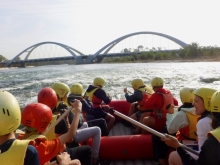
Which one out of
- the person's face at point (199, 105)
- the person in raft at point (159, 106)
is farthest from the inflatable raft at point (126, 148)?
the person's face at point (199, 105)

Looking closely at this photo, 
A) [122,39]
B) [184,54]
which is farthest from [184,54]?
[122,39]

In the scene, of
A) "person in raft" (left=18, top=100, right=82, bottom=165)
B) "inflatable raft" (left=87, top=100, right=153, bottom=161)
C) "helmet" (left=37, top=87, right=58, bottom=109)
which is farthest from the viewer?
"inflatable raft" (left=87, top=100, right=153, bottom=161)

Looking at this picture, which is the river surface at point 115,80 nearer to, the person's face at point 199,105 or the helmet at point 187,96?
the helmet at point 187,96

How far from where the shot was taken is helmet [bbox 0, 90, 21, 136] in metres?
1.72

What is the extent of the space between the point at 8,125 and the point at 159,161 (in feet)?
8.28

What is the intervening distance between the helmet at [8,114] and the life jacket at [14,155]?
5.4 inches

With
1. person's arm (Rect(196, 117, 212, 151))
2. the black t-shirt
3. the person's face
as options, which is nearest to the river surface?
the person's face

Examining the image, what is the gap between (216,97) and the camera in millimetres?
2180

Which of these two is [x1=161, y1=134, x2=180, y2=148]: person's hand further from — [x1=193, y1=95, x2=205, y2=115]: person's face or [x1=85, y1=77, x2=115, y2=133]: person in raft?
[x1=85, y1=77, x2=115, y2=133]: person in raft

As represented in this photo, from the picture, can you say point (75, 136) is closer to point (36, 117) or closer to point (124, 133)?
point (36, 117)

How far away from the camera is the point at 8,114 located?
1749 mm

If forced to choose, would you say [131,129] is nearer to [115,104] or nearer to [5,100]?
[115,104]

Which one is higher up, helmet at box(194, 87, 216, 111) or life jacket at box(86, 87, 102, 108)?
helmet at box(194, 87, 216, 111)

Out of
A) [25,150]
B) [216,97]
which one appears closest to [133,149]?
[216,97]
